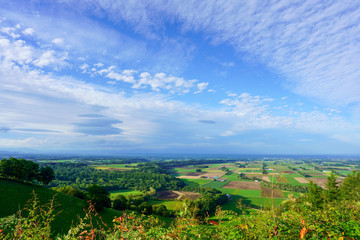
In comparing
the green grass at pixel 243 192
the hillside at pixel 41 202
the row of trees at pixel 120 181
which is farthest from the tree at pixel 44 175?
the green grass at pixel 243 192

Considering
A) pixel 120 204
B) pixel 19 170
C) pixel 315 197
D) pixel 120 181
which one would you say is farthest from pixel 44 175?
pixel 315 197

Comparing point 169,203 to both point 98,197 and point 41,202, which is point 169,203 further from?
point 41,202

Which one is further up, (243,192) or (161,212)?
(161,212)

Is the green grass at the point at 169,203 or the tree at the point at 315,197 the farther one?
the green grass at the point at 169,203

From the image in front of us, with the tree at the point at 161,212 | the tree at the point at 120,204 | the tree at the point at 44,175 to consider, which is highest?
the tree at the point at 44,175

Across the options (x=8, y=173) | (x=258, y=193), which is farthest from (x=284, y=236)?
(x=258, y=193)

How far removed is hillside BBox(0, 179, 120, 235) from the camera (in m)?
28.3

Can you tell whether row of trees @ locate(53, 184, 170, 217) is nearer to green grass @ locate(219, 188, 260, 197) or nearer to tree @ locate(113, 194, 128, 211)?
tree @ locate(113, 194, 128, 211)

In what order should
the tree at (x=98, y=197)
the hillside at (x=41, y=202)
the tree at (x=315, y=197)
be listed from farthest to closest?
1. the tree at (x=98, y=197)
2. the tree at (x=315, y=197)
3. the hillside at (x=41, y=202)

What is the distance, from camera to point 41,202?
34.8 meters

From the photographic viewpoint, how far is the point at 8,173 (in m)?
42.7

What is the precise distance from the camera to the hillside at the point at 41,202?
93.0 ft

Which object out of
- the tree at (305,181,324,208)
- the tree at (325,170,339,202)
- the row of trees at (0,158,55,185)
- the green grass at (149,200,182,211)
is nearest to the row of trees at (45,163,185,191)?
the green grass at (149,200,182,211)

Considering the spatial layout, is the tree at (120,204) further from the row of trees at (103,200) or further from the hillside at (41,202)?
the hillside at (41,202)
